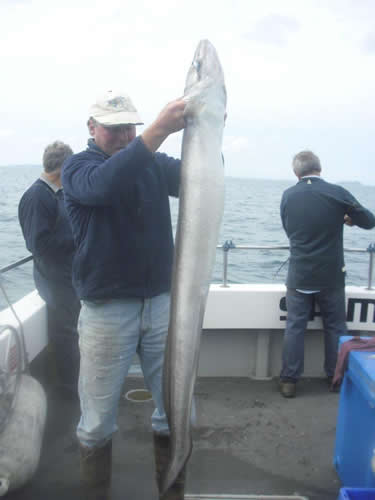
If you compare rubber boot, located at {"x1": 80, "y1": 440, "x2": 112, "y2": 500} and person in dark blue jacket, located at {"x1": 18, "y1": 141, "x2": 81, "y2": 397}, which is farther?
person in dark blue jacket, located at {"x1": 18, "y1": 141, "x2": 81, "y2": 397}

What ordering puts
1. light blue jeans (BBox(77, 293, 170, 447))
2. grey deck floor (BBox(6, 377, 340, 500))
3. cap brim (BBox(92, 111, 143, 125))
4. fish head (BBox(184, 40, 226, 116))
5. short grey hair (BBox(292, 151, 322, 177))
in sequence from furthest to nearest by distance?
1. short grey hair (BBox(292, 151, 322, 177))
2. grey deck floor (BBox(6, 377, 340, 500))
3. light blue jeans (BBox(77, 293, 170, 447))
4. cap brim (BBox(92, 111, 143, 125))
5. fish head (BBox(184, 40, 226, 116))

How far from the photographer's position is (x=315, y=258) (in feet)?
14.6

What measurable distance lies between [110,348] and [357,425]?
1.48 m

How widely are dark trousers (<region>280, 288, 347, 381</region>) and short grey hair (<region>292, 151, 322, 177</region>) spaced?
44.7 inches

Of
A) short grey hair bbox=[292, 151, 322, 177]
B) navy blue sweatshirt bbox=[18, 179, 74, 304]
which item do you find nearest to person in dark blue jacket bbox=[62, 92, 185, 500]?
navy blue sweatshirt bbox=[18, 179, 74, 304]

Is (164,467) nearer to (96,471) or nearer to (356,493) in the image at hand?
(96,471)

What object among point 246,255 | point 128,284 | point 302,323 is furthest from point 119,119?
point 246,255

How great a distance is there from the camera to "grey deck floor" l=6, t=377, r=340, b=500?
10.2 ft

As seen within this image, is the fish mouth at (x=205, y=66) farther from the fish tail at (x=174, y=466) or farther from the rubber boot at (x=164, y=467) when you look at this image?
the rubber boot at (x=164, y=467)

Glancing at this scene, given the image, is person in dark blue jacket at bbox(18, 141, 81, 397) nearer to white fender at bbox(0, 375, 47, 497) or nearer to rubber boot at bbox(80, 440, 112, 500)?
white fender at bbox(0, 375, 47, 497)

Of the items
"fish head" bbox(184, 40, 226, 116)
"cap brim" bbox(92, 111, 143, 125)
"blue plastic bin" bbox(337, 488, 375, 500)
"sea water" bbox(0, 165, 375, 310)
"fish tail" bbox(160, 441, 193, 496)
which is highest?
"fish head" bbox(184, 40, 226, 116)

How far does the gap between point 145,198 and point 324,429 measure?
2.62m

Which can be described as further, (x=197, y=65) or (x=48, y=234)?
(x=48, y=234)

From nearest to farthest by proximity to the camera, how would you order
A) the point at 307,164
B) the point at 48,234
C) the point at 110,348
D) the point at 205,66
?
the point at 205,66 → the point at 110,348 → the point at 48,234 → the point at 307,164
